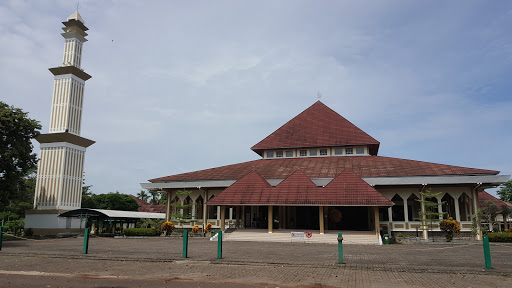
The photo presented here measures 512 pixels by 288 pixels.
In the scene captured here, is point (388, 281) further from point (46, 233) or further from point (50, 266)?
point (46, 233)

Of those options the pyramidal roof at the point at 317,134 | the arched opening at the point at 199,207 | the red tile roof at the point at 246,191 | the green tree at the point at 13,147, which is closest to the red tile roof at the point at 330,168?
the pyramidal roof at the point at 317,134

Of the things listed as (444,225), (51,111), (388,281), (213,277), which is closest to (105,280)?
(213,277)

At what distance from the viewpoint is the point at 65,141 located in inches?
1355

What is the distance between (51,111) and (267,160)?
21969 mm

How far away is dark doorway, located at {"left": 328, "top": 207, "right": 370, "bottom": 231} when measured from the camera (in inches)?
1068

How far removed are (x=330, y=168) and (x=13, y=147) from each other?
22474mm

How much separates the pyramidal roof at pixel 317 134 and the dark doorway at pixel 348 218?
6381 millimetres

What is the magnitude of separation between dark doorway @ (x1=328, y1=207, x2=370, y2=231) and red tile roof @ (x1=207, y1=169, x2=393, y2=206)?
4.48m

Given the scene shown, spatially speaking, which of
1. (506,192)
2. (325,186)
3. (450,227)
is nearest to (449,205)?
(450,227)

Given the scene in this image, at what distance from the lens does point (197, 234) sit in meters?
26.9

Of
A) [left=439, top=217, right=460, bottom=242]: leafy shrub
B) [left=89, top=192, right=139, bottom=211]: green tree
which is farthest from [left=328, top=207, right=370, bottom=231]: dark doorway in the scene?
[left=89, top=192, right=139, bottom=211]: green tree

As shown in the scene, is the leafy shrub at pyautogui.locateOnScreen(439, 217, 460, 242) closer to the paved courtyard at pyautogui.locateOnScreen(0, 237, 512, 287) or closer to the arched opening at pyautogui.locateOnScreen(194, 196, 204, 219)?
the paved courtyard at pyautogui.locateOnScreen(0, 237, 512, 287)

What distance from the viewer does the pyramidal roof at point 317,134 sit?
31.8 meters

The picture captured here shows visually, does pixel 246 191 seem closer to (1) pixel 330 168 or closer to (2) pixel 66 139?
(1) pixel 330 168
